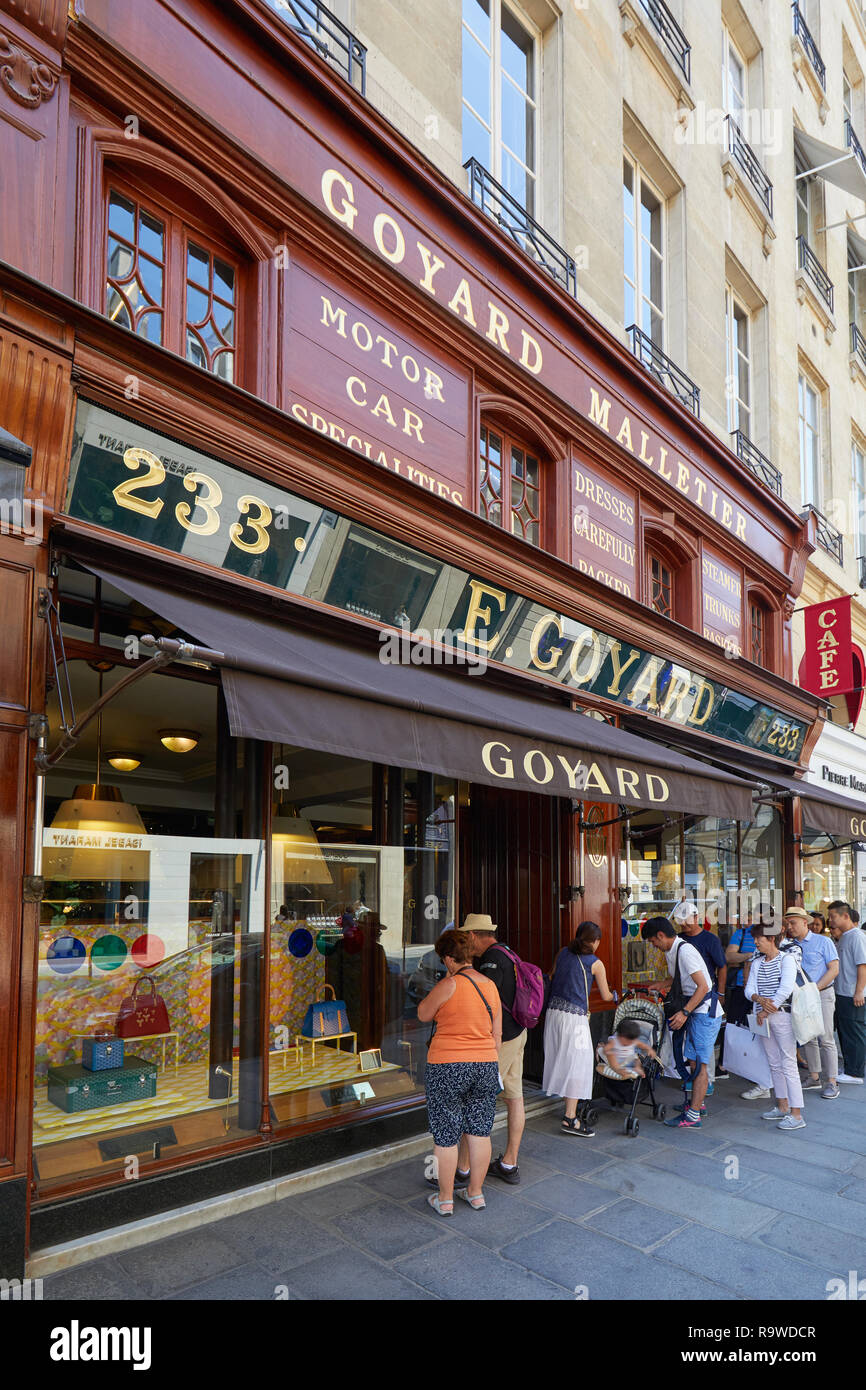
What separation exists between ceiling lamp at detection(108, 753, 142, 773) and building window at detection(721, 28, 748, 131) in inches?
526

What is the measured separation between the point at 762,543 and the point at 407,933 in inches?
349

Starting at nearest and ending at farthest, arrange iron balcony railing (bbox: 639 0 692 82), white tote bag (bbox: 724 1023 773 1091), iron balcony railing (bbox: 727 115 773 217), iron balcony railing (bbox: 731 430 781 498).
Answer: white tote bag (bbox: 724 1023 773 1091) → iron balcony railing (bbox: 639 0 692 82) → iron balcony railing (bbox: 731 430 781 498) → iron balcony railing (bbox: 727 115 773 217)

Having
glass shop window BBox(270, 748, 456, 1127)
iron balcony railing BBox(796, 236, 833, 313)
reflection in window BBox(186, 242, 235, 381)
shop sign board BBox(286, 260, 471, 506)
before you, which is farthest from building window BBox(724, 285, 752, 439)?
reflection in window BBox(186, 242, 235, 381)

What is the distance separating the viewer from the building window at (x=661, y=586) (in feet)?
36.0

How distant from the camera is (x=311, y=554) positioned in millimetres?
5969

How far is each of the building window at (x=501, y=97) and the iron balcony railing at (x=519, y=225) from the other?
255 mm

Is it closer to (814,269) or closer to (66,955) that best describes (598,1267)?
(66,955)

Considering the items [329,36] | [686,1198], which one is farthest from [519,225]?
[686,1198]

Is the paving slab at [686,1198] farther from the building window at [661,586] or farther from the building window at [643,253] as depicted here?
the building window at [643,253]

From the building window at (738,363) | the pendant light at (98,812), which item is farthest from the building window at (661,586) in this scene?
the pendant light at (98,812)

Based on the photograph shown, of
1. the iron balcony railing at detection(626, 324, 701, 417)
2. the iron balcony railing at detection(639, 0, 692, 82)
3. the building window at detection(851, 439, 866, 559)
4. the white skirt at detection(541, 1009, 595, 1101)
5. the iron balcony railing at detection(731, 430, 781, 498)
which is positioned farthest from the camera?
the building window at detection(851, 439, 866, 559)

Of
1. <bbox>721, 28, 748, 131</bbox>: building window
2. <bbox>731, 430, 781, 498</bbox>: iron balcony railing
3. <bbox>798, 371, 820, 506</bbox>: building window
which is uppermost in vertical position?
<bbox>721, 28, 748, 131</bbox>: building window

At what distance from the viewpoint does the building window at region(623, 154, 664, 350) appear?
36.7ft

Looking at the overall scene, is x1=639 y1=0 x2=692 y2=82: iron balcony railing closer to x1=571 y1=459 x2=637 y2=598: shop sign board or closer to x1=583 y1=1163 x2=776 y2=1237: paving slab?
x1=571 y1=459 x2=637 y2=598: shop sign board
